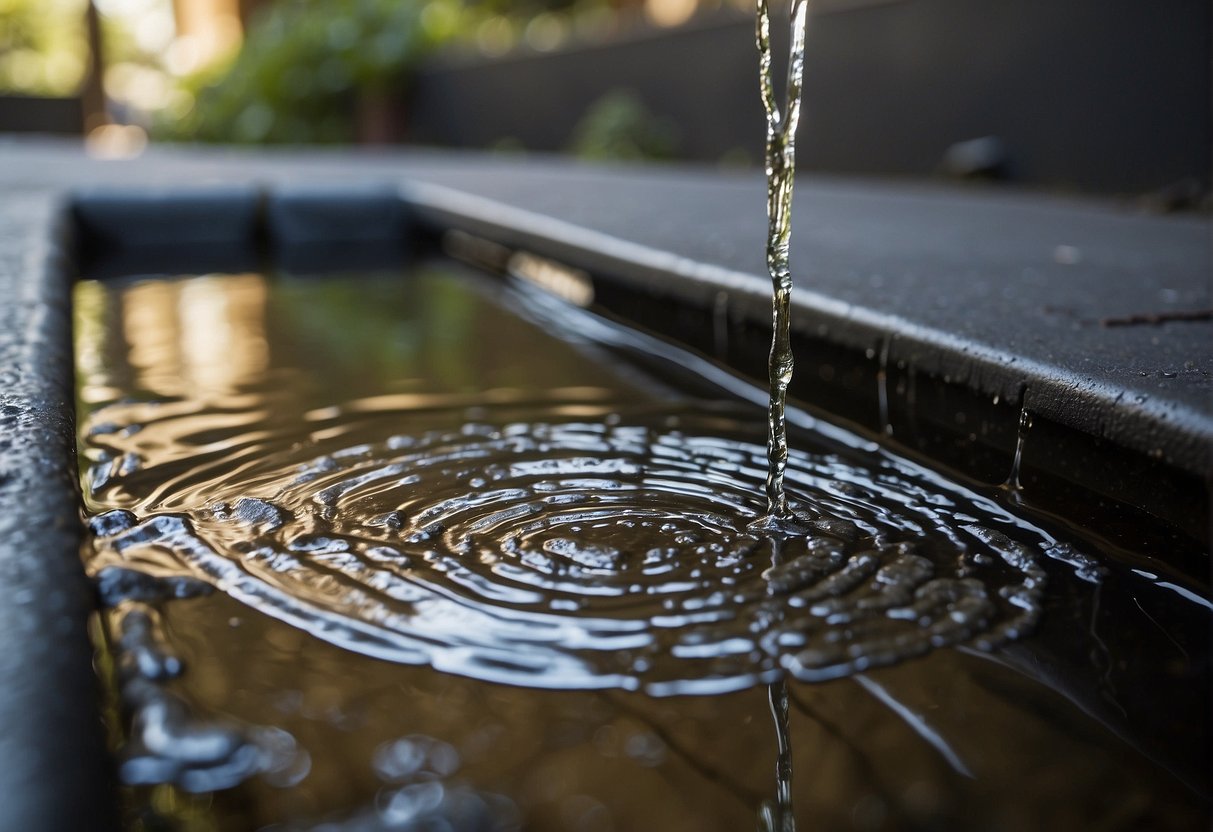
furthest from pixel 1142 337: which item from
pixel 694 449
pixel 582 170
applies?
pixel 582 170

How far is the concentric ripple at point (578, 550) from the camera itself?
3.31ft

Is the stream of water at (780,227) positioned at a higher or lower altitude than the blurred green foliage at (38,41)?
lower

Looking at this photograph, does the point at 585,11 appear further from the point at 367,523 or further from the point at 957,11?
the point at 367,523

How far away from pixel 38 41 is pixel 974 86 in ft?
72.7

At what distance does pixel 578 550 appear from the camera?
3.91 ft

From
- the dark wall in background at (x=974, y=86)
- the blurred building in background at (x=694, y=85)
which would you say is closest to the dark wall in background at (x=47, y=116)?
the blurred building in background at (x=694, y=85)

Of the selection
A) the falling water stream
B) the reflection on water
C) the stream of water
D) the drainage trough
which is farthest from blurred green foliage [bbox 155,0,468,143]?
the stream of water

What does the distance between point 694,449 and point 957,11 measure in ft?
12.3

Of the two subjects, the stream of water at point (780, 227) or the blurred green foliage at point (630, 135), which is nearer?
the stream of water at point (780, 227)

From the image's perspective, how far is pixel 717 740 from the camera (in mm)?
Answer: 875

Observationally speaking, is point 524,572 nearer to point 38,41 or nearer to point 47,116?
point 47,116

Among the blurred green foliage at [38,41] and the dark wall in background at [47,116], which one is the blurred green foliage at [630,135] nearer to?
the dark wall in background at [47,116]

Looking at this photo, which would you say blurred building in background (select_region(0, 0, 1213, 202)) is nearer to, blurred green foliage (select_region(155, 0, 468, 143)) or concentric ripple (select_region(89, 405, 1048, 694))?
blurred green foliage (select_region(155, 0, 468, 143))

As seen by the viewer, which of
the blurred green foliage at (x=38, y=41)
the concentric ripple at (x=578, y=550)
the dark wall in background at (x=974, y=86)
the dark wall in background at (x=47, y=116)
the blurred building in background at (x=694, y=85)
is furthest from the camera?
→ the blurred green foliage at (x=38, y=41)
